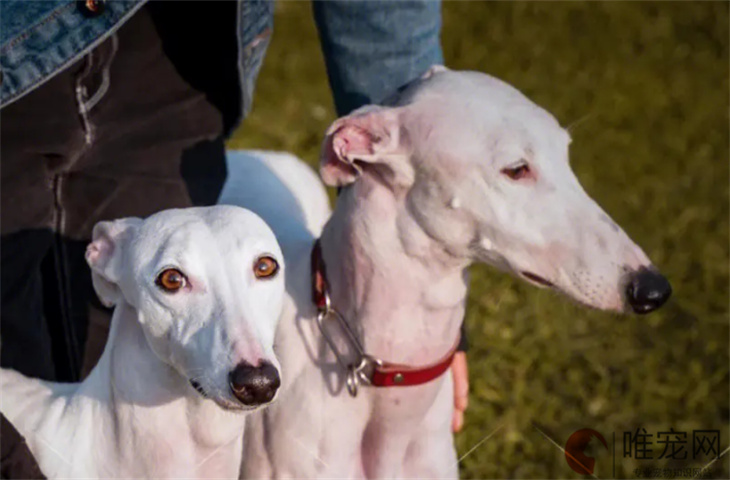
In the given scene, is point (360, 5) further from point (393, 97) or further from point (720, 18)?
point (720, 18)

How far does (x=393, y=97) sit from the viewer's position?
3.64 m

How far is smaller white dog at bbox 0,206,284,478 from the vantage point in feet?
9.42

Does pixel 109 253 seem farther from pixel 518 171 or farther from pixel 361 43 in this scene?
pixel 361 43

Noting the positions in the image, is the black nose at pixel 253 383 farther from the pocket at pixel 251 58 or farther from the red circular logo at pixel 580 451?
the red circular logo at pixel 580 451

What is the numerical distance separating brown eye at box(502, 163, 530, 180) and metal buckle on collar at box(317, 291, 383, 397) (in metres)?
0.56

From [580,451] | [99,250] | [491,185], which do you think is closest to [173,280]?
[99,250]

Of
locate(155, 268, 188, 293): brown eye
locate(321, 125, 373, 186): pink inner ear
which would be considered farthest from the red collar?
locate(155, 268, 188, 293): brown eye

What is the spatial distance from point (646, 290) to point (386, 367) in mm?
677

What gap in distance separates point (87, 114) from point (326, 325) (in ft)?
3.06

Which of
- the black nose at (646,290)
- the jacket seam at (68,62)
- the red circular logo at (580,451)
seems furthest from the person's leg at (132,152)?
the black nose at (646,290)

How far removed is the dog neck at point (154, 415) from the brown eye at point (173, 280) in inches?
8.9

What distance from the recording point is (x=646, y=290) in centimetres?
319

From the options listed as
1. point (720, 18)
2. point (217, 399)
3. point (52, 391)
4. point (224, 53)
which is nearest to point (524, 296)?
point (224, 53)

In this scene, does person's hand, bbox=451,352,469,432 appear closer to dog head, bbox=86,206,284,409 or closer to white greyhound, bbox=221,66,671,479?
white greyhound, bbox=221,66,671,479
